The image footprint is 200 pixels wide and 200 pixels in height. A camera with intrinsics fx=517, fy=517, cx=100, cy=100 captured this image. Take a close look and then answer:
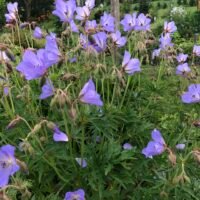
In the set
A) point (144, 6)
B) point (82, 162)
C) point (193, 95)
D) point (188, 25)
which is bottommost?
point (144, 6)

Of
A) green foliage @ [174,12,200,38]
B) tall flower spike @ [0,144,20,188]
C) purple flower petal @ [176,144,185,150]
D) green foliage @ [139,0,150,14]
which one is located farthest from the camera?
green foliage @ [139,0,150,14]

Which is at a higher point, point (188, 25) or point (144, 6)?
point (188, 25)

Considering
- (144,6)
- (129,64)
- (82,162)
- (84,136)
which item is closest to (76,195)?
(82,162)

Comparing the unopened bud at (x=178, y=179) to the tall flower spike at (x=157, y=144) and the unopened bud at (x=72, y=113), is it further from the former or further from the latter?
the unopened bud at (x=72, y=113)

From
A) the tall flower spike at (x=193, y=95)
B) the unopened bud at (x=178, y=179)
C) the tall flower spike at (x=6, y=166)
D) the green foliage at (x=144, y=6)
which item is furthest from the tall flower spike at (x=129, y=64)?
the green foliage at (x=144, y=6)

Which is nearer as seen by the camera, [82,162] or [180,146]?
[82,162]

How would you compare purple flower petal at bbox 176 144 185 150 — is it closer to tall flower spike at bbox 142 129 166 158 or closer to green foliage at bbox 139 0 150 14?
tall flower spike at bbox 142 129 166 158

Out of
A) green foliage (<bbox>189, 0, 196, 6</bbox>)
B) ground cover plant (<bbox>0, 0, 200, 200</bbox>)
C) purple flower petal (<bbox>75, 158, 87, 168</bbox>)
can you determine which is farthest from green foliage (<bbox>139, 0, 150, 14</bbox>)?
purple flower petal (<bbox>75, 158, 87, 168</bbox>)

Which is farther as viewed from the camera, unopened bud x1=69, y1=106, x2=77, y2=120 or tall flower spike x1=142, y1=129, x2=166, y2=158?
tall flower spike x1=142, y1=129, x2=166, y2=158

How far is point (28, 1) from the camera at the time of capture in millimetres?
18797

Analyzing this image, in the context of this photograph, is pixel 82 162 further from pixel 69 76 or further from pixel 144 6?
pixel 144 6

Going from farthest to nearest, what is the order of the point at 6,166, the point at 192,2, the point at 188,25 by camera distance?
the point at 192,2
the point at 188,25
the point at 6,166

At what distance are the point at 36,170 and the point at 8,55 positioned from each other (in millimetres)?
535

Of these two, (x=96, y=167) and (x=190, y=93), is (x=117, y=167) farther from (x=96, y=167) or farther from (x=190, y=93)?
(x=190, y=93)
